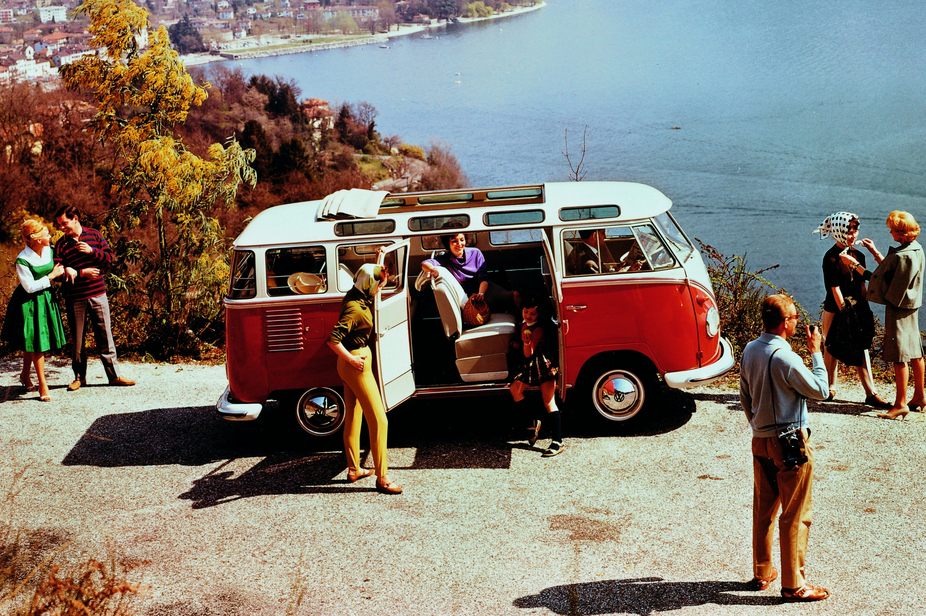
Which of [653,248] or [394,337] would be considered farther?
[653,248]

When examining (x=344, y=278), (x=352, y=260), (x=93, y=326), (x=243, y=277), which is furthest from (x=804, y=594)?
(x=93, y=326)

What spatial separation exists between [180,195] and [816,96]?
382 ft

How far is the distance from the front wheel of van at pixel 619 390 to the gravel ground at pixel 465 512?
23 cm

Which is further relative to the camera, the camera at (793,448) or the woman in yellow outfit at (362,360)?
the woman in yellow outfit at (362,360)

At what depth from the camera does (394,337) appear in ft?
23.4

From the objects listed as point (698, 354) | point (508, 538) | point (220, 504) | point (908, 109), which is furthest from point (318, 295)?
point (908, 109)

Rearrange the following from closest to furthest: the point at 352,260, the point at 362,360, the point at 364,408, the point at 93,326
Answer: the point at 362,360, the point at 364,408, the point at 352,260, the point at 93,326

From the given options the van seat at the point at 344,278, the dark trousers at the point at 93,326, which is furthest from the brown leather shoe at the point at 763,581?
the dark trousers at the point at 93,326

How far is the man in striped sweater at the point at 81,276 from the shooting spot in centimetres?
909

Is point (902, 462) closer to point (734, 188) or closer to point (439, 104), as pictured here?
point (734, 188)

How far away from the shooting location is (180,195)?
37.2 feet

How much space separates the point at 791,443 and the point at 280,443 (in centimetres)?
505

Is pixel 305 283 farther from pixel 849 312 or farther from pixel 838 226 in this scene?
pixel 849 312

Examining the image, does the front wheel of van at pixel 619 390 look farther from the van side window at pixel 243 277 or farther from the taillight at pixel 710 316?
the van side window at pixel 243 277
